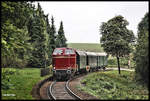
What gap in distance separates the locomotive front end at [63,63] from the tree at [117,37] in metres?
8.40

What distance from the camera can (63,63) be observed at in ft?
84.0

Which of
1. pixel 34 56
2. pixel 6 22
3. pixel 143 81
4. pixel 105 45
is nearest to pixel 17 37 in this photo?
pixel 6 22

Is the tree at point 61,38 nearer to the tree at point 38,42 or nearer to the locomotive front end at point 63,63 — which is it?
the tree at point 38,42

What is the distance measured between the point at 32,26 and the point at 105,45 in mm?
21529

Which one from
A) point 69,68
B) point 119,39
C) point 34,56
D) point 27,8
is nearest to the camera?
point 27,8

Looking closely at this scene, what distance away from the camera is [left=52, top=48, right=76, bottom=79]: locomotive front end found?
83.3ft

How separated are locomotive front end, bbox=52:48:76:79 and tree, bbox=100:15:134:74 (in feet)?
27.5

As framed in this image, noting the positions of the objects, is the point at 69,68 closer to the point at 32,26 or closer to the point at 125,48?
the point at 125,48

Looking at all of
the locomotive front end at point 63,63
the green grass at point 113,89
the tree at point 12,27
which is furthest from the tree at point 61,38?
the tree at point 12,27

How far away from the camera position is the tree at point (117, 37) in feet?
106

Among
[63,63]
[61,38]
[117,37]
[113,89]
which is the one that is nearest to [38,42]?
[61,38]

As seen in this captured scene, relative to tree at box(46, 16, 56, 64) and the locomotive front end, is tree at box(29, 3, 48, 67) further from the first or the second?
the locomotive front end

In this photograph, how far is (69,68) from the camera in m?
25.5

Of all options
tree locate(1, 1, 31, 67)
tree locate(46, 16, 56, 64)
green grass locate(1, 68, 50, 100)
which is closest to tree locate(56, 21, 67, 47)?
tree locate(46, 16, 56, 64)
